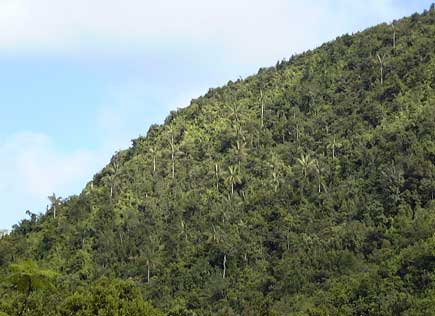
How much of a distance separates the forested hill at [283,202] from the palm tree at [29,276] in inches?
1319

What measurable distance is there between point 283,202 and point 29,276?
6833 cm

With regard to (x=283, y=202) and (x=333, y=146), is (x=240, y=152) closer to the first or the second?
(x=333, y=146)

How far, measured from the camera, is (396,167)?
85.2 meters

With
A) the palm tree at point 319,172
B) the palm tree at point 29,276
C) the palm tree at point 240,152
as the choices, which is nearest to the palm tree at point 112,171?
the palm tree at point 240,152

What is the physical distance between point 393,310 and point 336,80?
6335cm

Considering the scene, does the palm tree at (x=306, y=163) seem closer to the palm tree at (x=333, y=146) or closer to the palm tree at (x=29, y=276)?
the palm tree at (x=333, y=146)

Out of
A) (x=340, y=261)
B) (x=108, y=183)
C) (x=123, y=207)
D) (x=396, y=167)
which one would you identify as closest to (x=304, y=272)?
(x=340, y=261)

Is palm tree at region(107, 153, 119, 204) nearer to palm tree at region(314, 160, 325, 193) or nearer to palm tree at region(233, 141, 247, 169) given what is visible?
palm tree at region(233, 141, 247, 169)

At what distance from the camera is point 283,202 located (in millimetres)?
94000

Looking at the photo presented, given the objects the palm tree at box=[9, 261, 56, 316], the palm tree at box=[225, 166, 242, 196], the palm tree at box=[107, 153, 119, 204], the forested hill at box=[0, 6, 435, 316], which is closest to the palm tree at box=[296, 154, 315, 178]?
the forested hill at box=[0, 6, 435, 316]

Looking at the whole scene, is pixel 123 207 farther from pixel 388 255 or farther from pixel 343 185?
pixel 388 255

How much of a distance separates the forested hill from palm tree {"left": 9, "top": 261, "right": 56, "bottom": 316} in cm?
3351

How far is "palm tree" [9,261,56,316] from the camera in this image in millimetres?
27094

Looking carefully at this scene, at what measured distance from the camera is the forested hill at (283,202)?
7575 centimetres
